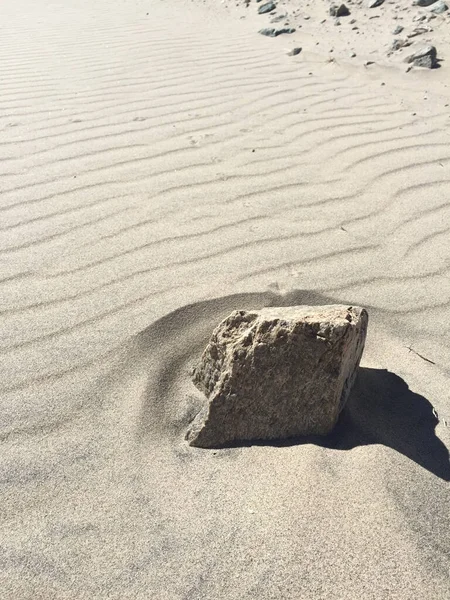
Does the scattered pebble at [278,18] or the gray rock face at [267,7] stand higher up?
the gray rock face at [267,7]

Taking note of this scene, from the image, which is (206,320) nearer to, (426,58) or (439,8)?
(426,58)

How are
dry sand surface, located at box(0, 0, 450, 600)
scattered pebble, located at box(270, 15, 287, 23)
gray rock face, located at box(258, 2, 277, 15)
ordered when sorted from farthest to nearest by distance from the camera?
gray rock face, located at box(258, 2, 277, 15) → scattered pebble, located at box(270, 15, 287, 23) → dry sand surface, located at box(0, 0, 450, 600)

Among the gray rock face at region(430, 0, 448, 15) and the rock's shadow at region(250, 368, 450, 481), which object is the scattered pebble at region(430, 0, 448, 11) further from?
the rock's shadow at region(250, 368, 450, 481)

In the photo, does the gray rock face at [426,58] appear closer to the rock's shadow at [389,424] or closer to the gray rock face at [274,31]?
the gray rock face at [274,31]

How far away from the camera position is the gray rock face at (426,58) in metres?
5.04

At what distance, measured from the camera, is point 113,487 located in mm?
1579

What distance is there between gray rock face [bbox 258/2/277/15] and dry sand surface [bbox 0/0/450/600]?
2.80 m

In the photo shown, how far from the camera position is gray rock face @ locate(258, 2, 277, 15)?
7.23 metres

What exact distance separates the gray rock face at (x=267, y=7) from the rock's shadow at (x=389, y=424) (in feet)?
21.0

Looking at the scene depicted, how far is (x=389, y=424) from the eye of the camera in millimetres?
1741

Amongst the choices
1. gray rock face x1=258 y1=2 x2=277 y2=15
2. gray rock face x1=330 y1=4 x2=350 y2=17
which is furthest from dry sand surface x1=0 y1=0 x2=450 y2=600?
gray rock face x1=258 y1=2 x2=277 y2=15

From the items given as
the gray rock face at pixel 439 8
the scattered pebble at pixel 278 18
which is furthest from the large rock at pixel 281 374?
the scattered pebble at pixel 278 18

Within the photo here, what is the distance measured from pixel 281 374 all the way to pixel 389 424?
14.0 inches

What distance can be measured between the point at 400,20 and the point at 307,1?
1.49 m
